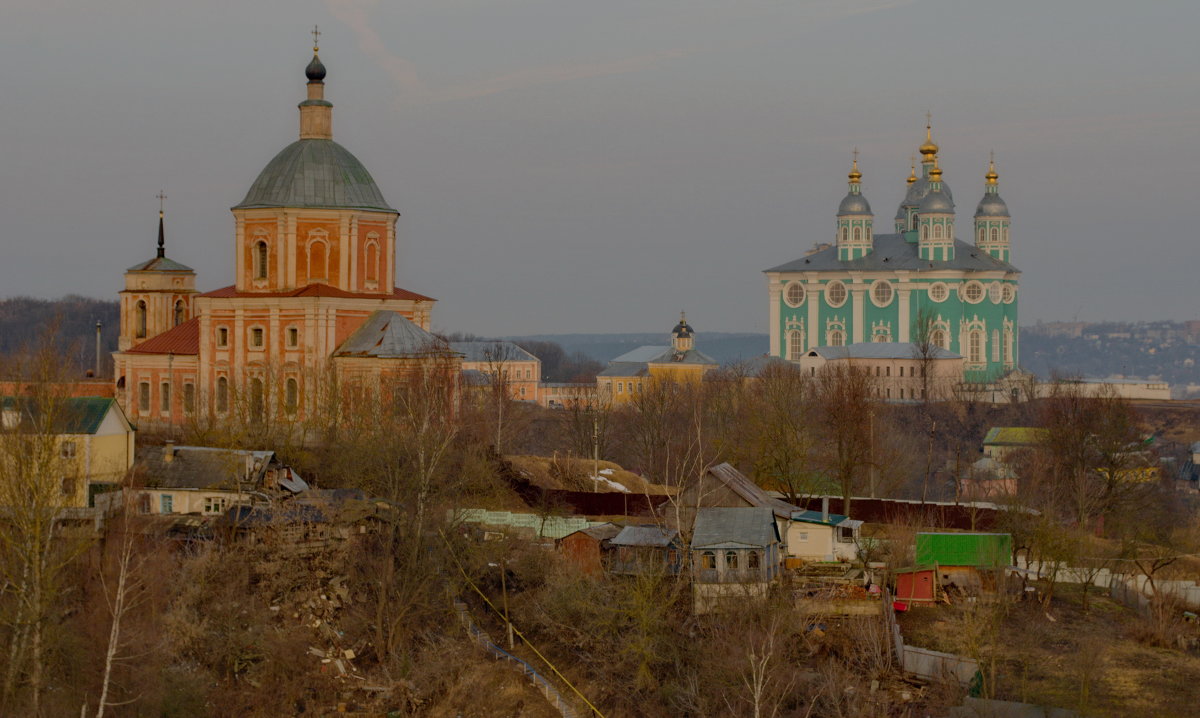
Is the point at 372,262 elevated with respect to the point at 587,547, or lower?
elevated

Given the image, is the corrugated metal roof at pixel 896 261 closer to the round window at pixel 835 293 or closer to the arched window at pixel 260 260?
the round window at pixel 835 293

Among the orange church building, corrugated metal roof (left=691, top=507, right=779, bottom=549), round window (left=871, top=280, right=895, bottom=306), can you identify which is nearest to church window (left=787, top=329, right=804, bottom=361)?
round window (left=871, top=280, right=895, bottom=306)

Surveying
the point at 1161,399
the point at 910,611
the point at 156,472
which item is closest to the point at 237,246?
the point at 156,472

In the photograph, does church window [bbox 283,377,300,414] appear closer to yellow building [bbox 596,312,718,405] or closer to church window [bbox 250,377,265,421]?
church window [bbox 250,377,265,421]

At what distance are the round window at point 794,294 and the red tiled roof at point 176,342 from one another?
36.4 meters

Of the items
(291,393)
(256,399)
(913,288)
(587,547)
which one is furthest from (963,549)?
(913,288)

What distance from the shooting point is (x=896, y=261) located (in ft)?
225

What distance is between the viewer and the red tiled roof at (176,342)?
36500mm

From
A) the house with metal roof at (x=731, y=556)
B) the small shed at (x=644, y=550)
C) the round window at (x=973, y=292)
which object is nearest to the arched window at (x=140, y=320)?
the small shed at (x=644, y=550)

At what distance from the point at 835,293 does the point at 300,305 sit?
3761cm

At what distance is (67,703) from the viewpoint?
2019cm

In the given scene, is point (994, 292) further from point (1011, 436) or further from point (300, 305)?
point (300, 305)

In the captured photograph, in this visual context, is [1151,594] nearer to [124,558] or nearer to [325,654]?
[325,654]

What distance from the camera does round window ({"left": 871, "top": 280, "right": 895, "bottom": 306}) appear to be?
67.6 metres
